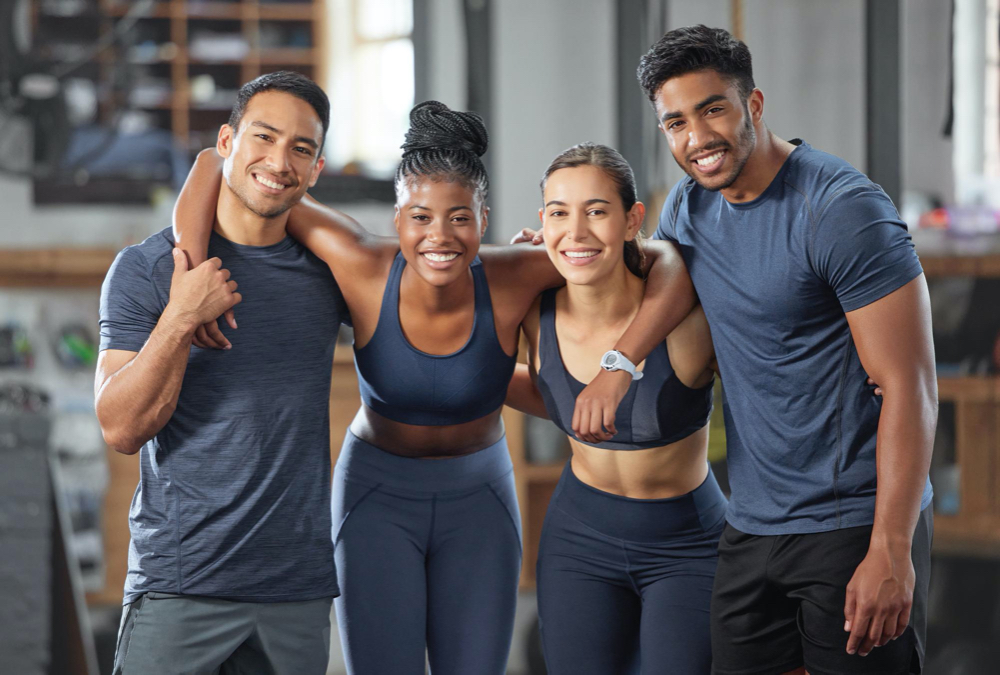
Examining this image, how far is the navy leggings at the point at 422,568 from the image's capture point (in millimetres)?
1862

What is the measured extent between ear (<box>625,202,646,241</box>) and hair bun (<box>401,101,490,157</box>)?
0.31 meters

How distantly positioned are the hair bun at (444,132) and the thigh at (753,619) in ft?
2.85

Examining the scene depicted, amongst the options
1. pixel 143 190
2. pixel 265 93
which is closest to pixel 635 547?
pixel 265 93

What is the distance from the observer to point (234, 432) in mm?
1689

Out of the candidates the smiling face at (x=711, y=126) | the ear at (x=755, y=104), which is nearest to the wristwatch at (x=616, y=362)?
the smiling face at (x=711, y=126)

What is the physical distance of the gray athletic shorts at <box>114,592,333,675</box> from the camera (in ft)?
5.44

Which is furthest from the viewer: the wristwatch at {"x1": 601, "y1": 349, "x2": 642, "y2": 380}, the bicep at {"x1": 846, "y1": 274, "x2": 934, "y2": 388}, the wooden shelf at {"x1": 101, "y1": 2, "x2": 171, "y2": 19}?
the wooden shelf at {"x1": 101, "y1": 2, "x2": 171, "y2": 19}

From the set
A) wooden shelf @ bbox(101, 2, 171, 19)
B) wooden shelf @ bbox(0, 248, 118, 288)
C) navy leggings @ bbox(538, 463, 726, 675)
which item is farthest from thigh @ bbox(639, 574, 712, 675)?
wooden shelf @ bbox(101, 2, 171, 19)

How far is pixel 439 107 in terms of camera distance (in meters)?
1.92

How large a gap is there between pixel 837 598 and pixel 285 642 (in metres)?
0.93

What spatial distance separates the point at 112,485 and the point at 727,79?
11.0 feet

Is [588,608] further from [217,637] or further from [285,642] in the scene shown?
[217,637]

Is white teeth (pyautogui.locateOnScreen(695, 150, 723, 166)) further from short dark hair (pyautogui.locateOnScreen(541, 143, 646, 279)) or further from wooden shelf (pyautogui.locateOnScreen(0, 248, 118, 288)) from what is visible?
wooden shelf (pyautogui.locateOnScreen(0, 248, 118, 288))

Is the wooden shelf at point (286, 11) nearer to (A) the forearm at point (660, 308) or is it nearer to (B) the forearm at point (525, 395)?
(B) the forearm at point (525, 395)
